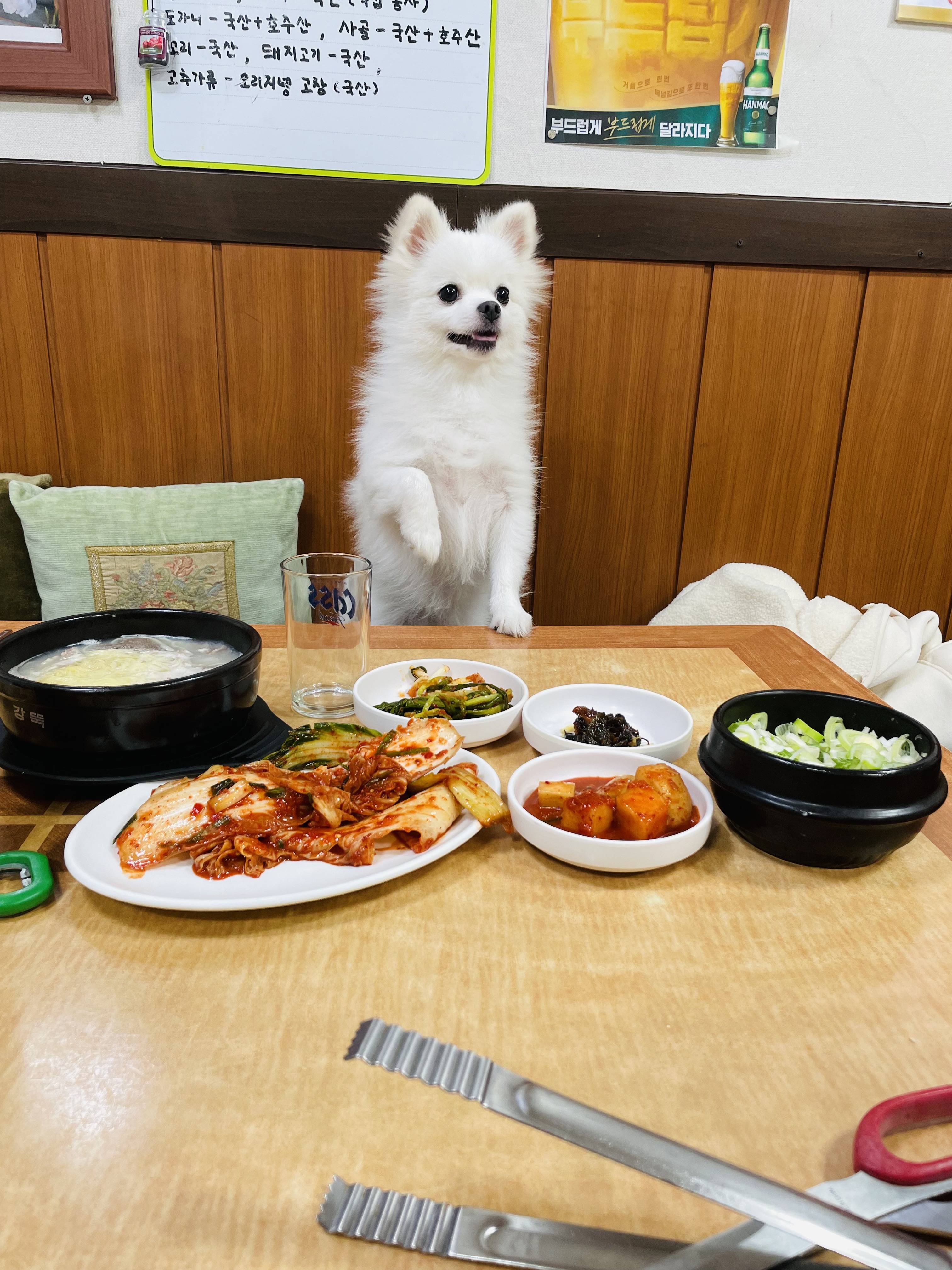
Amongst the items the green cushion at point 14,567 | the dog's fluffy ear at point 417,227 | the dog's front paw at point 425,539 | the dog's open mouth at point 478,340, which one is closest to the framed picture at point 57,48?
the dog's fluffy ear at point 417,227

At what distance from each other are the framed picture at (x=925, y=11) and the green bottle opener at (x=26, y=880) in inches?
110

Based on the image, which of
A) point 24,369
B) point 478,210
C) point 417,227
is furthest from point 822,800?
point 24,369

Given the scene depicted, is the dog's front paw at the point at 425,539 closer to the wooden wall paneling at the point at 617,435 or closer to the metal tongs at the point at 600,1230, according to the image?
the wooden wall paneling at the point at 617,435

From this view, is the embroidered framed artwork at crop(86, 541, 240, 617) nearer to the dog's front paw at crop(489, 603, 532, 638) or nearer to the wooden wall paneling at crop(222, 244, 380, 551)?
the wooden wall paneling at crop(222, 244, 380, 551)

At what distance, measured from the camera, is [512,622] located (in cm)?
153

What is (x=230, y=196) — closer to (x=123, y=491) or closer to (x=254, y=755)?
(x=123, y=491)

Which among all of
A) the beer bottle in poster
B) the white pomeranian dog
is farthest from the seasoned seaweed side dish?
the beer bottle in poster

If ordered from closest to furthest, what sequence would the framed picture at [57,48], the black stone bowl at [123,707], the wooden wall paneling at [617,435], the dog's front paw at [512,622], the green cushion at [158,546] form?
the black stone bowl at [123,707]
the dog's front paw at [512,622]
the framed picture at [57,48]
the green cushion at [158,546]
the wooden wall paneling at [617,435]

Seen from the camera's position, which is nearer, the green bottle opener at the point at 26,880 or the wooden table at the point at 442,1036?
the wooden table at the point at 442,1036

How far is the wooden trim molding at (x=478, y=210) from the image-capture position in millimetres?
2119

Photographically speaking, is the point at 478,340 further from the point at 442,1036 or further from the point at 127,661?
the point at 442,1036

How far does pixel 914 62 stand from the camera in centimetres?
223

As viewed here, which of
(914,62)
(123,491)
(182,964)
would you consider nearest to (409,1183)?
(182,964)

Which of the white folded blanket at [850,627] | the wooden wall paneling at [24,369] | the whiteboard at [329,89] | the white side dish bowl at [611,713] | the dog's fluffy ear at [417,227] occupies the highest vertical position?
the whiteboard at [329,89]
